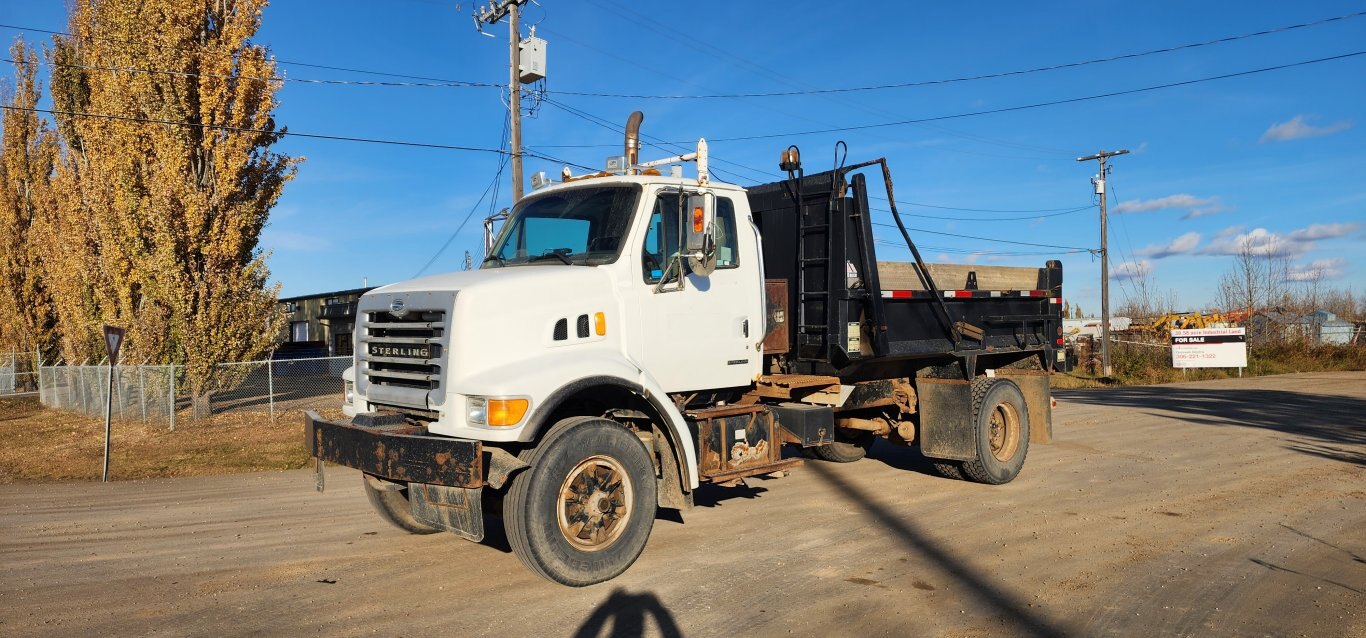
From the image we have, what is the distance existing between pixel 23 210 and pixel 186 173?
15011mm

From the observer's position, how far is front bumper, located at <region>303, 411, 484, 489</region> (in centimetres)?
480

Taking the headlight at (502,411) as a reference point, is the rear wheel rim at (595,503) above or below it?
below

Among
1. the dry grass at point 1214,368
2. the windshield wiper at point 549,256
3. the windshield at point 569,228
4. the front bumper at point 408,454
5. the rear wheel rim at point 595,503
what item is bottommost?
the dry grass at point 1214,368

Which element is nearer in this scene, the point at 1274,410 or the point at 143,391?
the point at 143,391

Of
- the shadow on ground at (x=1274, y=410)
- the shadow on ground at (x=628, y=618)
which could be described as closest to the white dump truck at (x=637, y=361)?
the shadow on ground at (x=628, y=618)

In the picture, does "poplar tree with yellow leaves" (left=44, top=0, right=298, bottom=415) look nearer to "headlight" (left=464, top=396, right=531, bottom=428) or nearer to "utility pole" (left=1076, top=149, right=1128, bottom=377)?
"headlight" (left=464, top=396, right=531, bottom=428)

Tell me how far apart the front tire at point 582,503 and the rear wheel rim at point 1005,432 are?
5.00 metres

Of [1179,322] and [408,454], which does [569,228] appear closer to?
[408,454]

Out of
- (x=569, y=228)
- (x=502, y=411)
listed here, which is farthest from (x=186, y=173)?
(x=502, y=411)

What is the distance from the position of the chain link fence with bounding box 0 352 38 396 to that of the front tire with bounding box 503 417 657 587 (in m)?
28.6

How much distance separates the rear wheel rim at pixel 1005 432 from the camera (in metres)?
9.17

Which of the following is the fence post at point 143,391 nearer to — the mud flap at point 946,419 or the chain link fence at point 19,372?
the chain link fence at point 19,372

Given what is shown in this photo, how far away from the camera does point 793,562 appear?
5.93 meters

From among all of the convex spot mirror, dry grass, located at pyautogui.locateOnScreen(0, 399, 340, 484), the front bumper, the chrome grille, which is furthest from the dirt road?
the convex spot mirror
